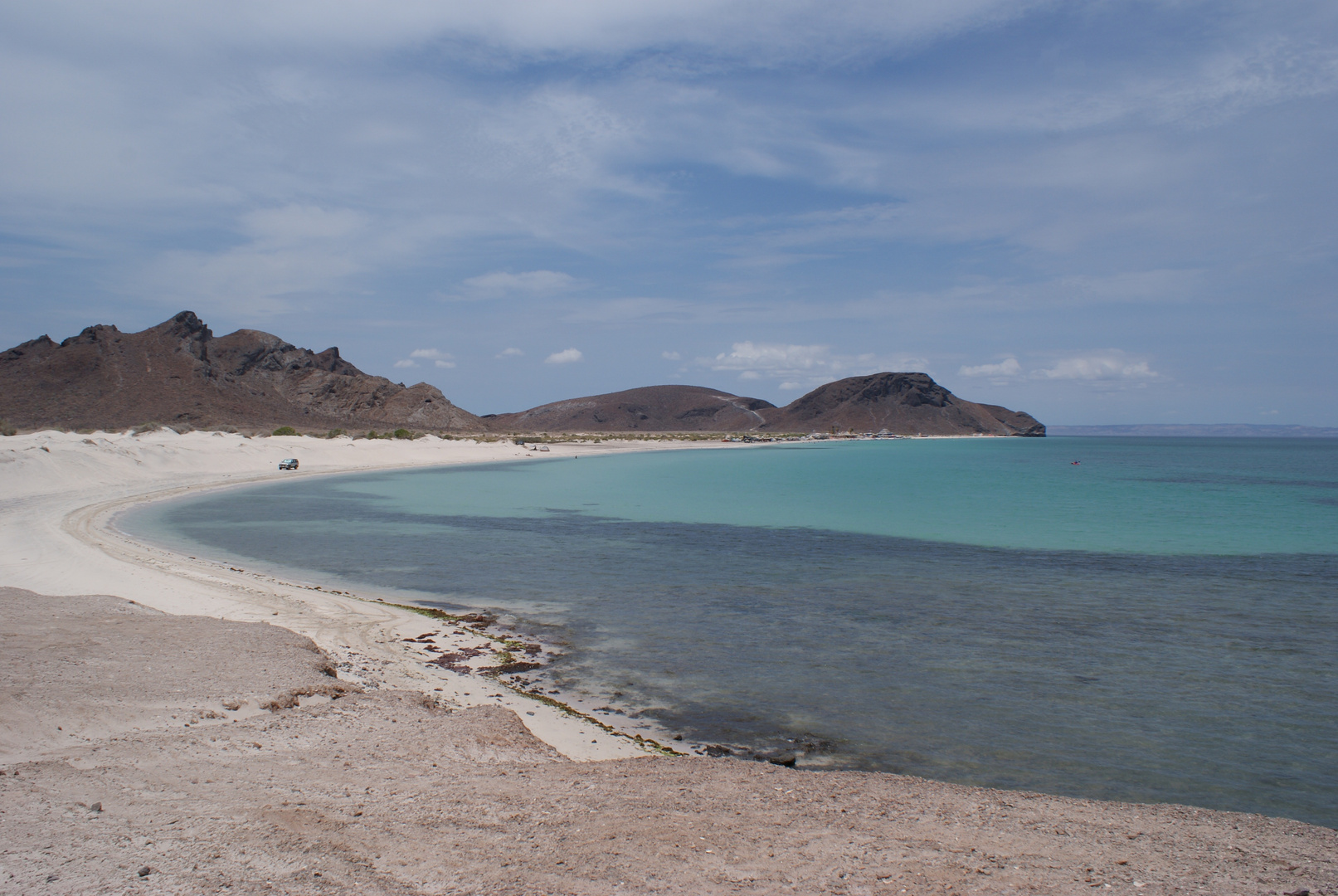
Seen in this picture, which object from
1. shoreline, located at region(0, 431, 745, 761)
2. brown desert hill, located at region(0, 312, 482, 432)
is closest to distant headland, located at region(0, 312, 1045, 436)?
brown desert hill, located at region(0, 312, 482, 432)

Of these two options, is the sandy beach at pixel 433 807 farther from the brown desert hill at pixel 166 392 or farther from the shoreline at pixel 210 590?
the brown desert hill at pixel 166 392

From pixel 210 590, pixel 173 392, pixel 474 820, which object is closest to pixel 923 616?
pixel 474 820

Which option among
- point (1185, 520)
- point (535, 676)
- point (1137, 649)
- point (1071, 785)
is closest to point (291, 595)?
point (535, 676)

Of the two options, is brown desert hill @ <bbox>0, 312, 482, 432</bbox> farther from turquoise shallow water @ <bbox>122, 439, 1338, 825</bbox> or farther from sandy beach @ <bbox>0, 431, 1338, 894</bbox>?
sandy beach @ <bbox>0, 431, 1338, 894</bbox>

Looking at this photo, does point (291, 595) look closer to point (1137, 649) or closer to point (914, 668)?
point (914, 668)

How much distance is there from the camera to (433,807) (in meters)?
4.89

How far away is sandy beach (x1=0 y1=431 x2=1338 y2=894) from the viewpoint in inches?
159

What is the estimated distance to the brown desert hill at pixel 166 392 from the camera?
236 feet

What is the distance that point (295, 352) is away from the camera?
119500 mm

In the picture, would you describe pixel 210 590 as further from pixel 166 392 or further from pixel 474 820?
pixel 166 392

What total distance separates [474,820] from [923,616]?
9626mm

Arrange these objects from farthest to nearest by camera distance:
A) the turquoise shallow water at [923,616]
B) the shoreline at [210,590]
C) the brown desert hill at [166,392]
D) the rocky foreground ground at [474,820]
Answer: the brown desert hill at [166,392] < the shoreline at [210,590] < the turquoise shallow water at [923,616] < the rocky foreground ground at [474,820]

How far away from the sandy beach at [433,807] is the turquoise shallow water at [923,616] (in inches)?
53.4

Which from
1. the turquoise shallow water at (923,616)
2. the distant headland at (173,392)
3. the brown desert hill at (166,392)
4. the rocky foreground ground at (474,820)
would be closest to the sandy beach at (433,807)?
Answer: the rocky foreground ground at (474,820)
